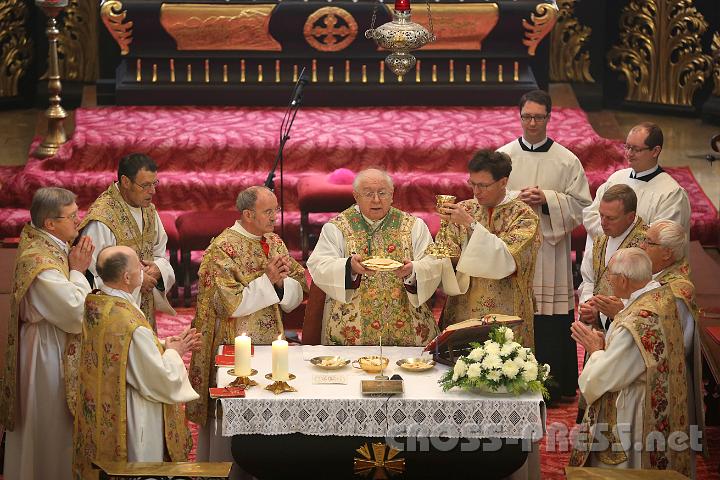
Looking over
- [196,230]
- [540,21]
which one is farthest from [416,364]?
[540,21]

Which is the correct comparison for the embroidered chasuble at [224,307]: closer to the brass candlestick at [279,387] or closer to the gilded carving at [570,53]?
the brass candlestick at [279,387]

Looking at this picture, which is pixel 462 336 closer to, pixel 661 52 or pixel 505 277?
pixel 505 277

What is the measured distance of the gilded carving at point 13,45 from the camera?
1468 centimetres

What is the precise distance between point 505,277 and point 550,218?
886mm

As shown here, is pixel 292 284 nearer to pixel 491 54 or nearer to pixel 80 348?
pixel 80 348

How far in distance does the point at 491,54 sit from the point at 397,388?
7.39 meters

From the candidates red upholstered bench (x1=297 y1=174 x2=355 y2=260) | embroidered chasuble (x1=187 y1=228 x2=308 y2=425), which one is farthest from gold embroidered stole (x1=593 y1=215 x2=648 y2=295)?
red upholstered bench (x1=297 y1=174 x2=355 y2=260)

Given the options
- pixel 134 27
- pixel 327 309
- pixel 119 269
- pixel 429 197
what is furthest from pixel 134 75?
pixel 119 269

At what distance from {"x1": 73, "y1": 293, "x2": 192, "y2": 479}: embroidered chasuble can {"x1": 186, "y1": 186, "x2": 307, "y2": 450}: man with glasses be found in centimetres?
81

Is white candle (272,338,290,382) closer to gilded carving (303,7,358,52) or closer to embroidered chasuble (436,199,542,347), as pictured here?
embroidered chasuble (436,199,542,347)

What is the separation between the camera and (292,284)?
694 centimetres

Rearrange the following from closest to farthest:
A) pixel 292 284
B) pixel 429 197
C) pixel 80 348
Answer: pixel 80 348
pixel 292 284
pixel 429 197

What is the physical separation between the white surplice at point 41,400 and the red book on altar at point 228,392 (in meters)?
0.84

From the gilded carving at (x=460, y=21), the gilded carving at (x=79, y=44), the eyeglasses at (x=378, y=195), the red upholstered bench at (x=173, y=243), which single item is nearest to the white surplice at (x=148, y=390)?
the eyeglasses at (x=378, y=195)
